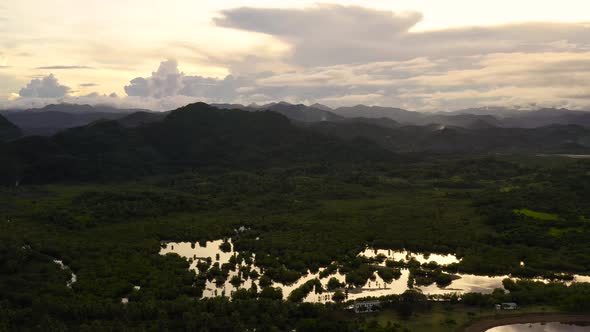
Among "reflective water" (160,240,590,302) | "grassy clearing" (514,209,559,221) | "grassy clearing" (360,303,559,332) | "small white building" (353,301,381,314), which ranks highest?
"grassy clearing" (514,209,559,221)

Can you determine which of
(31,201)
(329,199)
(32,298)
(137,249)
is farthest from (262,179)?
(32,298)

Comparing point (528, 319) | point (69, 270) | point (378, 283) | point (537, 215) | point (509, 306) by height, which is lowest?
point (378, 283)

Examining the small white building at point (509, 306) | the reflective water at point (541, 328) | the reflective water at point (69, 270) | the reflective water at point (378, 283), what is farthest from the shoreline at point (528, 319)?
the reflective water at point (69, 270)

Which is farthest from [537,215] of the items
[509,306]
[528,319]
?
[528,319]

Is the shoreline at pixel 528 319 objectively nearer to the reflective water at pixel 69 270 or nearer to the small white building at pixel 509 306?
the small white building at pixel 509 306

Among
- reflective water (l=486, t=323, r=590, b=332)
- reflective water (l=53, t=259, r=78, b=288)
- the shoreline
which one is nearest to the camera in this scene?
reflective water (l=486, t=323, r=590, b=332)

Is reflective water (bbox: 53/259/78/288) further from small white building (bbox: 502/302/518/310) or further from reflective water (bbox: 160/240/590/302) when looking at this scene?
small white building (bbox: 502/302/518/310)

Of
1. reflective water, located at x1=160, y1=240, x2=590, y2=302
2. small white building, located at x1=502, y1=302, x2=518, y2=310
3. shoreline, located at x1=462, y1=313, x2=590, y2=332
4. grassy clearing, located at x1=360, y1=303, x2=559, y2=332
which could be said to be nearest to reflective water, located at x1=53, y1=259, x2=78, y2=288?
reflective water, located at x1=160, y1=240, x2=590, y2=302

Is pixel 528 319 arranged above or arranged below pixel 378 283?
above

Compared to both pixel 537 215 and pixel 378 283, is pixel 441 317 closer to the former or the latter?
pixel 378 283

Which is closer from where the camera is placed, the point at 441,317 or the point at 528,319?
the point at 441,317
